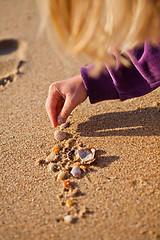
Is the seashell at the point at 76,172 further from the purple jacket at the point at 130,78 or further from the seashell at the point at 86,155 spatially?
the purple jacket at the point at 130,78

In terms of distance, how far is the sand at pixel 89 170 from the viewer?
1.00 meters

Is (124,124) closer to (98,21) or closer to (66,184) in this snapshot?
(66,184)

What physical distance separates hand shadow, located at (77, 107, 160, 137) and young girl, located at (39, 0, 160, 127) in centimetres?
13

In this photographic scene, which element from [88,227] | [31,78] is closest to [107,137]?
[88,227]

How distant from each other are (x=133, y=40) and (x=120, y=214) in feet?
2.30

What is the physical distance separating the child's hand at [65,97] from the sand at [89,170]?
11 cm

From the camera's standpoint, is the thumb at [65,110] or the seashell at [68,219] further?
the thumb at [65,110]

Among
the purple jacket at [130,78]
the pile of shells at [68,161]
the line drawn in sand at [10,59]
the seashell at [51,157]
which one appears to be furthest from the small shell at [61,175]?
the line drawn in sand at [10,59]

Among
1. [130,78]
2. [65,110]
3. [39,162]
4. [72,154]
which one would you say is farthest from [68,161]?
[130,78]

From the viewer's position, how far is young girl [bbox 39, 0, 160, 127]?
0.89 metres

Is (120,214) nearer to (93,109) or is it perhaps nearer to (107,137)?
(107,137)

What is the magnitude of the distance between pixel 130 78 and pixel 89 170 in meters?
0.51

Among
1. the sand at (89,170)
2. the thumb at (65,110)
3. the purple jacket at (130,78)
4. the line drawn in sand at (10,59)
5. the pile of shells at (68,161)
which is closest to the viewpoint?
the sand at (89,170)

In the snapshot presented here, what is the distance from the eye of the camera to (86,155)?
4.11 feet
